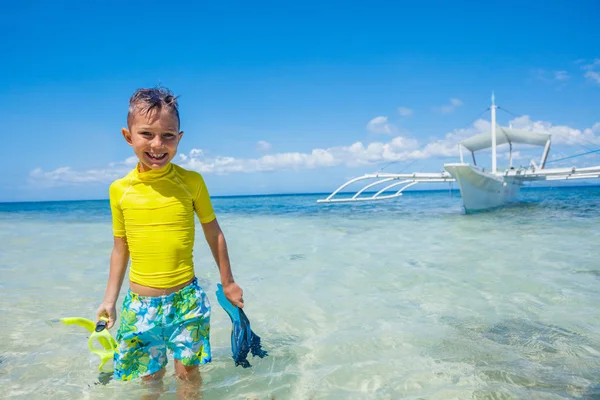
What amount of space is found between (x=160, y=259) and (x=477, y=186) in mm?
16302

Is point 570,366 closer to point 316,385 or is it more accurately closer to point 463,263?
point 316,385

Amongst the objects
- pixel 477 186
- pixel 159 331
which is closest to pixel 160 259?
pixel 159 331

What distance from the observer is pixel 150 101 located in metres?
1.56

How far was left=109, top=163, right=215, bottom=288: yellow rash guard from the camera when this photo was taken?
1687mm

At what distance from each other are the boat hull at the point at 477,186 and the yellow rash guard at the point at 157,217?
14359mm

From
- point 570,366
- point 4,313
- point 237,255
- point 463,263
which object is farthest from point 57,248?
point 570,366

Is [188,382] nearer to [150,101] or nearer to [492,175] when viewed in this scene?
[150,101]

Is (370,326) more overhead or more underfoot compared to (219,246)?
more underfoot

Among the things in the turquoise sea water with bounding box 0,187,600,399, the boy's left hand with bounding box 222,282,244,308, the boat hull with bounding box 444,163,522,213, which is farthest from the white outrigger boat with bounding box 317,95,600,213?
the boy's left hand with bounding box 222,282,244,308

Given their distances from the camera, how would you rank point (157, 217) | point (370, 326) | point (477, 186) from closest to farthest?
point (157, 217), point (370, 326), point (477, 186)

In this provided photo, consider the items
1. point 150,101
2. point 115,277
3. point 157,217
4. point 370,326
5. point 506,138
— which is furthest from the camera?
point 506,138

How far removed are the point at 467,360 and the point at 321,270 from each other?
9.66ft

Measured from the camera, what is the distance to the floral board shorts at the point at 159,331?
5.56 ft

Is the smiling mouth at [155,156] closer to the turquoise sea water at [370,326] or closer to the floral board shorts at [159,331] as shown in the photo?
the floral board shorts at [159,331]
